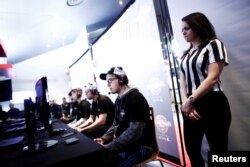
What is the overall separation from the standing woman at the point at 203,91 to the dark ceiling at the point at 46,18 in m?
2.81

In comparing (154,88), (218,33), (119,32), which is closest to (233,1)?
(218,33)

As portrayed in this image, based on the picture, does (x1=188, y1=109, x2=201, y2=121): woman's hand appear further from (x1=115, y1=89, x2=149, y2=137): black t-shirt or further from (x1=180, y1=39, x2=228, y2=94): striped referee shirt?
(x1=115, y1=89, x2=149, y2=137): black t-shirt

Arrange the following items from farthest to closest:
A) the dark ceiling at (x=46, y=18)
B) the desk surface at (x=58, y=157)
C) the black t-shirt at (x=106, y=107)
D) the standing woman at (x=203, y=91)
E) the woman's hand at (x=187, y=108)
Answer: the dark ceiling at (x=46, y=18), the black t-shirt at (x=106, y=107), the woman's hand at (x=187, y=108), the standing woman at (x=203, y=91), the desk surface at (x=58, y=157)

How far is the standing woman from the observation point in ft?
3.84

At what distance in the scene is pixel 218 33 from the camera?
5.04 ft

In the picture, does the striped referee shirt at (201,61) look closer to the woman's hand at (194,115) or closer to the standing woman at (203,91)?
the standing woman at (203,91)

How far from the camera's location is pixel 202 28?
129 centimetres

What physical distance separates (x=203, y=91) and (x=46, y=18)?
5.53 meters

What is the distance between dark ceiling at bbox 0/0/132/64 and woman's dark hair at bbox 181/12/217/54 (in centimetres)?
276

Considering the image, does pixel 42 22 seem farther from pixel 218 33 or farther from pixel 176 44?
pixel 218 33

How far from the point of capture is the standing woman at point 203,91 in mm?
1170

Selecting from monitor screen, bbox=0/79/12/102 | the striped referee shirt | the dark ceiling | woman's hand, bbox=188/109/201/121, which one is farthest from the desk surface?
the dark ceiling

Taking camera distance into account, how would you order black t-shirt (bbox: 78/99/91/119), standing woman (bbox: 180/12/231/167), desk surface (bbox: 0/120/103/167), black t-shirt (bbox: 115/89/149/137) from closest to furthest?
desk surface (bbox: 0/120/103/167), standing woman (bbox: 180/12/231/167), black t-shirt (bbox: 115/89/149/137), black t-shirt (bbox: 78/99/91/119)

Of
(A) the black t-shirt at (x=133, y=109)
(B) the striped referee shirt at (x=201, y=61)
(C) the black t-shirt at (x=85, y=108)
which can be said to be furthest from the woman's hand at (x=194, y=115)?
(C) the black t-shirt at (x=85, y=108)
